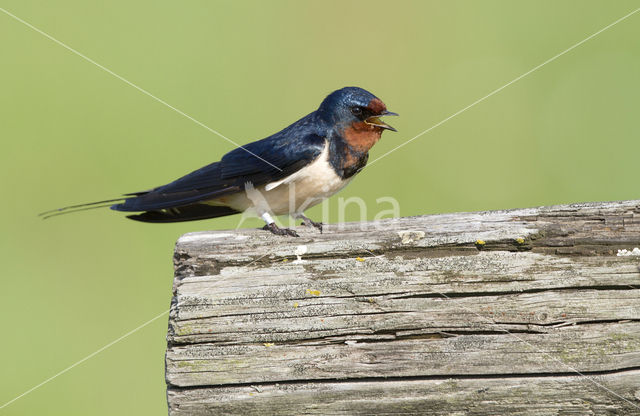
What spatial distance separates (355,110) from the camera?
3.45m

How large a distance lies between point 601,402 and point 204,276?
4.27 ft

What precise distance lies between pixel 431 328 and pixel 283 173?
1512 millimetres

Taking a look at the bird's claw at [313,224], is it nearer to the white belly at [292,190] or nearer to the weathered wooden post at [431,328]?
the white belly at [292,190]

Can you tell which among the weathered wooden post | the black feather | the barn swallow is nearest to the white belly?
the barn swallow

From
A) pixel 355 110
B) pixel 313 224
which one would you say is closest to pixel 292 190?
pixel 313 224

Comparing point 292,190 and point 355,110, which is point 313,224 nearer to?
point 292,190

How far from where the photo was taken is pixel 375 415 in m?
2.04

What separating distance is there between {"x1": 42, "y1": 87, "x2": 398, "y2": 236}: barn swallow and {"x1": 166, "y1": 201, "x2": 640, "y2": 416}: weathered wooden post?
1201mm

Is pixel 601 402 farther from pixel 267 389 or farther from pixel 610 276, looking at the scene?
pixel 267 389

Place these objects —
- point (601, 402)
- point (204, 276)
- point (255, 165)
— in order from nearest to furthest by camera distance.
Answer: point (601, 402), point (204, 276), point (255, 165)

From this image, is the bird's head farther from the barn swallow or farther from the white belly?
the white belly

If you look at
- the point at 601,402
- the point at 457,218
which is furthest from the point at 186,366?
the point at 601,402

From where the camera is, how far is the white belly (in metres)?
3.36

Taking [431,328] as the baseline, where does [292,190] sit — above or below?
above
